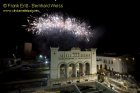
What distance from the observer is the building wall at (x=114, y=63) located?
43.0m

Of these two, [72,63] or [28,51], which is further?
[28,51]

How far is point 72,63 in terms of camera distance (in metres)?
33.4

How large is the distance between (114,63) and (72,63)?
18.4 m

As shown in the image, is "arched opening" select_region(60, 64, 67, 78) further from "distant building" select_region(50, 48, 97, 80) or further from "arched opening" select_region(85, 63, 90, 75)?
"arched opening" select_region(85, 63, 90, 75)

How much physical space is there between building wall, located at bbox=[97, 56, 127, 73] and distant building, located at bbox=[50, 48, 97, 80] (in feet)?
40.4

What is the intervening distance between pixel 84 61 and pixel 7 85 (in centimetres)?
1847

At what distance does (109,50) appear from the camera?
69.7 meters

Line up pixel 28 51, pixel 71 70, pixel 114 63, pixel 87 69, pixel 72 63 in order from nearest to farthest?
pixel 72 63 → pixel 71 70 → pixel 87 69 → pixel 114 63 → pixel 28 51

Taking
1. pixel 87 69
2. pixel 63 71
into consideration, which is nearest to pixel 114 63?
pixel 87 69

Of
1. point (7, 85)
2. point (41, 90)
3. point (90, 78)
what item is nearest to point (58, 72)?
point (41, 90)

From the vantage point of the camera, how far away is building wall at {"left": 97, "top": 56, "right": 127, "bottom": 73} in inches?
1694

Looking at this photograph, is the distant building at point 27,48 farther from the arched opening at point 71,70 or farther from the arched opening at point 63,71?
the arched opening at point 63,71

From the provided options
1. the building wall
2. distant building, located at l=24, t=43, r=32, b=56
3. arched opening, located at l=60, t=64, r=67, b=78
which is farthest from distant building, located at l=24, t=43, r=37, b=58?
arched opening, located at l=60, t=64, r=67, b=78

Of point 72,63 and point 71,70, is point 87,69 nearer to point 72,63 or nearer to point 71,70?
point 71,70
